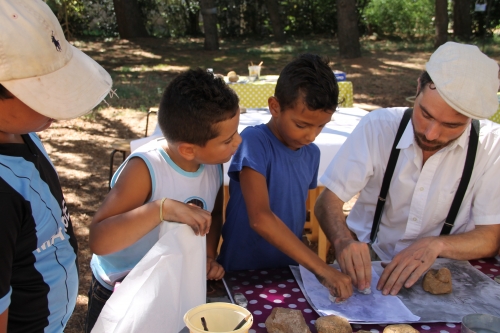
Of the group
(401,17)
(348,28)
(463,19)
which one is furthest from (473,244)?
(401,17)

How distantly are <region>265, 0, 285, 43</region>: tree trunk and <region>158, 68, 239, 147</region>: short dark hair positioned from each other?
16.4 meters

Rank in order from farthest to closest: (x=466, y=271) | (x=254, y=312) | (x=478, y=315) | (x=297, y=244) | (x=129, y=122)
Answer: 1. (x=129, y=122)
2. (x=466, y=271)
3. (x=297, y=244)
4. (x=254, y=312)
5. (x=478, y=315)

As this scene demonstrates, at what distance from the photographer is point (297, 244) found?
1.69 meters

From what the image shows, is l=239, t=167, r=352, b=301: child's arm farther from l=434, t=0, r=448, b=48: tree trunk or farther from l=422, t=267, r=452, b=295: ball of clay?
l=434, t=0, r=448, b=48: tree trunk

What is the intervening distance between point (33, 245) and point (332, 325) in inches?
31.2

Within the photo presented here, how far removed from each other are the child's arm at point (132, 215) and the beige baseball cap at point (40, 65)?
37 cm

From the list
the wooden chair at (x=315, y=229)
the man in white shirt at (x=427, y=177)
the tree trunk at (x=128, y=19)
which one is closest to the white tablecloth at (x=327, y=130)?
the wooden chair at (x=315, y=229)

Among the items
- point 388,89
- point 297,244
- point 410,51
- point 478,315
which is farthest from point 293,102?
point 410,51

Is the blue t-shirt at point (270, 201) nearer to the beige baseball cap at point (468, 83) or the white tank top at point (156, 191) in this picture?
the white tank top at point (156, 191)

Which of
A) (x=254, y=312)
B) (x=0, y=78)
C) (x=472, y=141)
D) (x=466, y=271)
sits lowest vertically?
(x=466, y=271)

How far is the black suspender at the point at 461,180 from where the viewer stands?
2.03m

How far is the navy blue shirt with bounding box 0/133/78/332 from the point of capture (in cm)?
109

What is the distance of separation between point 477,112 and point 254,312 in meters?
1.08

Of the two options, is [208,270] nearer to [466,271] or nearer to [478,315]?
[478,315]
